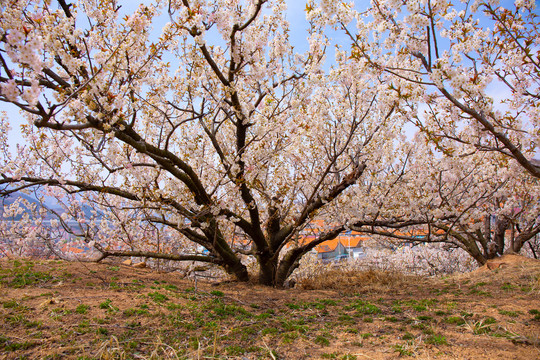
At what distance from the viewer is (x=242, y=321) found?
13.2 ft

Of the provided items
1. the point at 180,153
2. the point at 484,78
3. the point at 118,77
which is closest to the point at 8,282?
the point at 118,77

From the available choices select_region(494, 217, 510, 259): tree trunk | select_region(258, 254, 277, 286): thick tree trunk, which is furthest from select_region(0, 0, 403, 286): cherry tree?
select_region(494, 217, 510, 259): tree trunk

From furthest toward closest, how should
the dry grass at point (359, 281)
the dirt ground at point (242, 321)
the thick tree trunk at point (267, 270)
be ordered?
1. the thick tree trunk at point (267, 270)
2. the dry grass at point (359, 281)
3. the dirt ground at point (242, 321)

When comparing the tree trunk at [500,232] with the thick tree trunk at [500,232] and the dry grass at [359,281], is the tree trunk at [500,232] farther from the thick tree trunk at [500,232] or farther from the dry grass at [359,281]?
the dry grass at [359,281]

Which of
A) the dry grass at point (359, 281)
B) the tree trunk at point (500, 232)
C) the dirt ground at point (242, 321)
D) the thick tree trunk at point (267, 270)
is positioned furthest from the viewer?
the tree trunk at point (500, 232)

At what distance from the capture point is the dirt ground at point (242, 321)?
117 inches

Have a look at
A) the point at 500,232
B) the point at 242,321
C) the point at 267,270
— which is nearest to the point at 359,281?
the point at 267,270

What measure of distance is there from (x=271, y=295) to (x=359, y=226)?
309 cm

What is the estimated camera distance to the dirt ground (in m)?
2.98

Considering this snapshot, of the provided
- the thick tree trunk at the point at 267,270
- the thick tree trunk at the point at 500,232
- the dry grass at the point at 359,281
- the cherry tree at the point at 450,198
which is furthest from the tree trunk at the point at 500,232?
the thick tree trunk at the point at 267,270

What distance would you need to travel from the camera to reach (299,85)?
677cm

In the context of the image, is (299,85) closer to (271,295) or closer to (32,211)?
(271,295)

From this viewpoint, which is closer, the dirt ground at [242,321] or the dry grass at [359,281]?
the dirt ground at [242,321]

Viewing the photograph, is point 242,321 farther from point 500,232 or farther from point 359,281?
point 500,232
